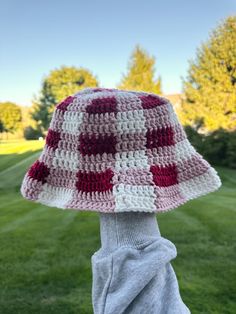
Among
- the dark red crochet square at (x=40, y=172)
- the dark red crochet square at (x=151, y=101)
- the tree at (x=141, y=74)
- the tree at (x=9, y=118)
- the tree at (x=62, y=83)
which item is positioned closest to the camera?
the dark red crochet square at (x=151, y=101)

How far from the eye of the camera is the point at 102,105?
6.90 feet

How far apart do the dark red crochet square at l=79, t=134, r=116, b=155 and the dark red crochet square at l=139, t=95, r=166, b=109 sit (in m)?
0.23

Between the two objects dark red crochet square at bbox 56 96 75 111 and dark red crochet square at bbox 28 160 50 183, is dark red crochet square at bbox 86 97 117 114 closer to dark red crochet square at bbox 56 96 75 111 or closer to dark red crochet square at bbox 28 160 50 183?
dark red crochet square at bbox 56 96 75 111

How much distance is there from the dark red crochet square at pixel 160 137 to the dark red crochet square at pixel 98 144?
6.7 inches

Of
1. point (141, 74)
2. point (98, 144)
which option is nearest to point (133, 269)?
point (98, 144)

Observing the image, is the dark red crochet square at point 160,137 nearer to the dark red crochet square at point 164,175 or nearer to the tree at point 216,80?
the dark red crochet square at point 164,175

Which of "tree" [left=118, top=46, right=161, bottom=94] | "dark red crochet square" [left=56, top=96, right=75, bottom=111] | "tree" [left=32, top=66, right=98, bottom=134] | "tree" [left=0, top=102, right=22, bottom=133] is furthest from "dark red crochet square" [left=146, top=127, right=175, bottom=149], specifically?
"tree" [left=0, top=102, right=22, bottom=133]

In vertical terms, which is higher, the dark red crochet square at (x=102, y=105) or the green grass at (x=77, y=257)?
the dark red crochet square at (x=102, y=105)

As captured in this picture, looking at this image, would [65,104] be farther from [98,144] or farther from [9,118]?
[9,118]

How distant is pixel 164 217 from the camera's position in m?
8.41

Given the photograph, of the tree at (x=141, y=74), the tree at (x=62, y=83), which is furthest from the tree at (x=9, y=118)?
the tree at (x=141, y=74)

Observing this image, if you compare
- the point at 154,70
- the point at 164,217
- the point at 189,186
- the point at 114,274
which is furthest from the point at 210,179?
the point at 154,70

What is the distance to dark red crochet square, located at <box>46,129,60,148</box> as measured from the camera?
2.22 m

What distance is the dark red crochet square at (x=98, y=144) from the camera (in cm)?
207
